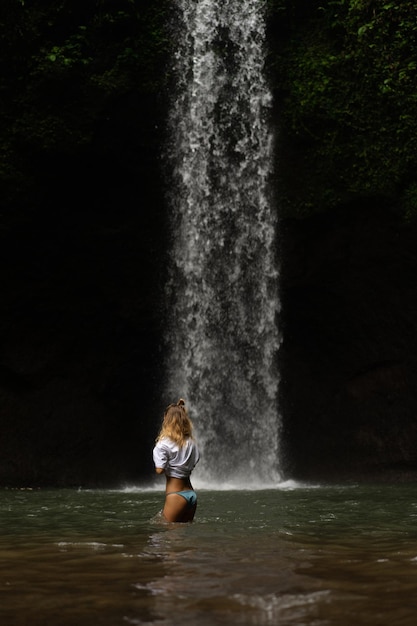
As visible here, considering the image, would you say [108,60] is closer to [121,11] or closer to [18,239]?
[121,11]

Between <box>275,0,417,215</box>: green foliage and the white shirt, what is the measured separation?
32.0 ft

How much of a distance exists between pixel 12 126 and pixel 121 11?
3.12 metres

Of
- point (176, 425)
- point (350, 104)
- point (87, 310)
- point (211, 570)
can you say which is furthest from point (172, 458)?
point (350, 104)

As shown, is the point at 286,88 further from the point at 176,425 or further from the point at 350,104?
the point at 176,425

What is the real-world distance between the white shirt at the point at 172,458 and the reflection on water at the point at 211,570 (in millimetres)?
467

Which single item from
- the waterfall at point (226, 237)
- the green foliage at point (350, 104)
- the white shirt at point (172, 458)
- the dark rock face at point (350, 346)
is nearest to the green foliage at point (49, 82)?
the waterfall at point (226, 237)

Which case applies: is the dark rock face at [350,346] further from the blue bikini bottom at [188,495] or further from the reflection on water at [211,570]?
the blue bikini bottom at [188,495]

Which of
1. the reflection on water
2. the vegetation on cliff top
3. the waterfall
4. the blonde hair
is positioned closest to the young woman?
the blonde hair

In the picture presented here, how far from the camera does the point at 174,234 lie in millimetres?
16188

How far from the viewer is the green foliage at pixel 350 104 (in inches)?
605

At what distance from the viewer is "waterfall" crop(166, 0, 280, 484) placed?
15.9 m

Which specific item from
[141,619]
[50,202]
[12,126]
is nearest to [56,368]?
[50,202]

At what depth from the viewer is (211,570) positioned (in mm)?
4410

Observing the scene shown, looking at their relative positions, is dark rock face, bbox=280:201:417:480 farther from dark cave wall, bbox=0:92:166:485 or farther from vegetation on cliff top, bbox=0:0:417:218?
dark cave wall, bbox=0:92:166:485
